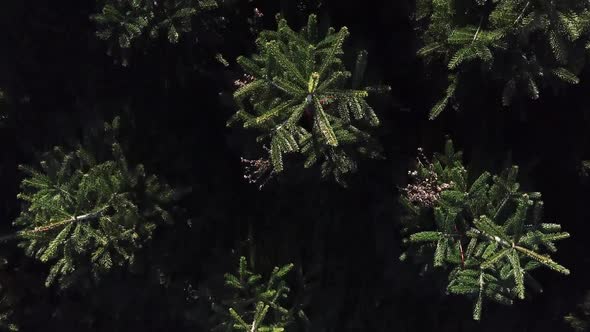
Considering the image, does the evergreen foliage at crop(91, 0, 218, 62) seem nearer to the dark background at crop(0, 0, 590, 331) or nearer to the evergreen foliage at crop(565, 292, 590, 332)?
the dark background at crop(0, 0, 590, 331)

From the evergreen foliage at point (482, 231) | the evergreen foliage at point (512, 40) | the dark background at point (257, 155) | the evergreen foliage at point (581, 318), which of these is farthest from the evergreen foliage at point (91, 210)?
the evergreen foliage at point (581, 318)

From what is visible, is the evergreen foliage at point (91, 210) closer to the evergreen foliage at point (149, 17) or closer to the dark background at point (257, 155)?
the dark background at point (257, 155)

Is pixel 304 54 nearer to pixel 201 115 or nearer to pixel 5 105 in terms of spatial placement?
pixel 201 115

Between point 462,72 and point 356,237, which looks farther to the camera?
point 356,237

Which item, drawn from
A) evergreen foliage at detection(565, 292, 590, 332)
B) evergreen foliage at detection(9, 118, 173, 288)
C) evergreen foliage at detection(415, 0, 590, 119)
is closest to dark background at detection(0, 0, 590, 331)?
evergreen foliage at detection(565, 292, 590, 332)

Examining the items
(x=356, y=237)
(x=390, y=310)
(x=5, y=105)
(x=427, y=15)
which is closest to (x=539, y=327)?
(x=390, y=310)

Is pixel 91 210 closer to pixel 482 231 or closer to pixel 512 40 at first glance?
pixel 482 231
